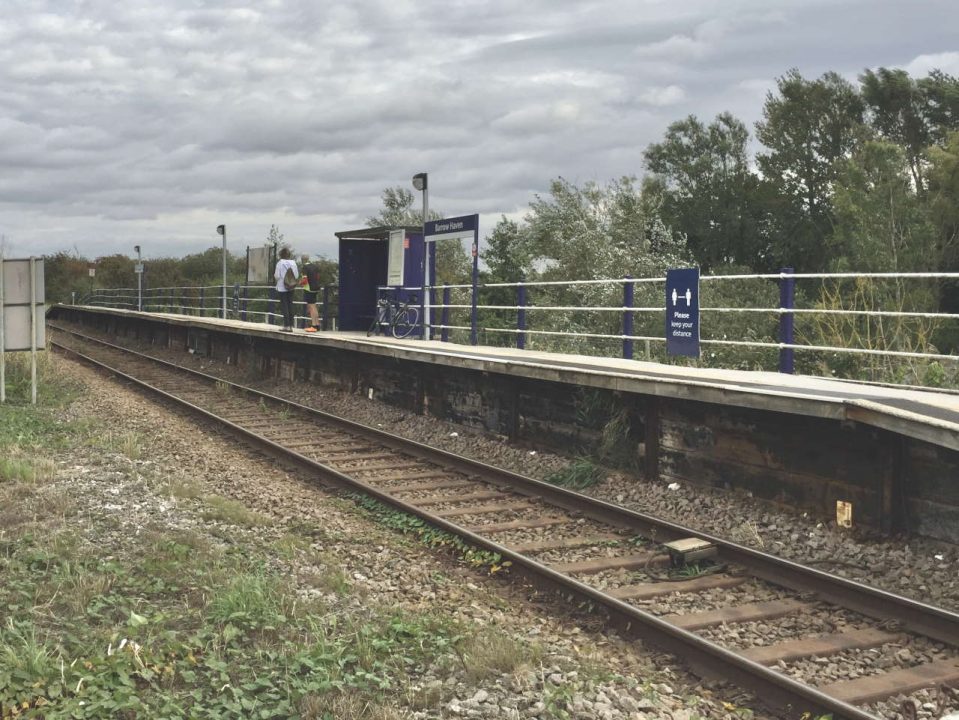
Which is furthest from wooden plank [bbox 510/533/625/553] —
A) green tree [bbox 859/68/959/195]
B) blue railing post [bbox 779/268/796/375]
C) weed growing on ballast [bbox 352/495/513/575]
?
green tree [bbox 859/68/959/195]

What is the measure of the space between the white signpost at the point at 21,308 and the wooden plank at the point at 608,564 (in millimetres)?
11072

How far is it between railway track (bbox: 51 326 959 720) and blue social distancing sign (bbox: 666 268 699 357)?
2.74m

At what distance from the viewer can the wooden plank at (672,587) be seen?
247 inches

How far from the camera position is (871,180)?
151ft

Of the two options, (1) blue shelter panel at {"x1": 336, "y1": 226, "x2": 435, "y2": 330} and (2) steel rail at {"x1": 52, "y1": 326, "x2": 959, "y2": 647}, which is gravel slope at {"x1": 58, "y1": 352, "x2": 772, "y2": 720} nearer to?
(2) steel rail at {"x1": 52, "y1": 326, "x2": 959, "y2": 647}

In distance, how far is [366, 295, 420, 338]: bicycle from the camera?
18156 millimetres

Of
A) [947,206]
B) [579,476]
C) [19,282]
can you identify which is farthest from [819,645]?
[947,206]

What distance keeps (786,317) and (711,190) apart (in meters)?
54.9

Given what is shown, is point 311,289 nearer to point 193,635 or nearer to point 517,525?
point 517,525

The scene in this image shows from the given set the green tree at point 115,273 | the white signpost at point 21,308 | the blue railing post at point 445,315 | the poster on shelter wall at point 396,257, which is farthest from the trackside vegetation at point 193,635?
the green tree at point 115,273

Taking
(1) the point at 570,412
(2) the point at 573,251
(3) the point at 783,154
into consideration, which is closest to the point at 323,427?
(1) the point at 570,412

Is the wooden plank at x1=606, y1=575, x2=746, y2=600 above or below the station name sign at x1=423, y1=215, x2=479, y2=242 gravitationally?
below

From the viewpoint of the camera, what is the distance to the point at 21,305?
15.2 meters

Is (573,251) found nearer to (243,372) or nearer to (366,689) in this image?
(243,372)
